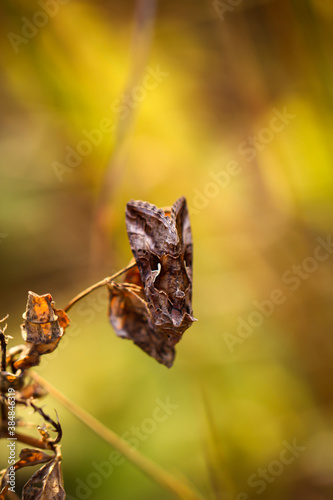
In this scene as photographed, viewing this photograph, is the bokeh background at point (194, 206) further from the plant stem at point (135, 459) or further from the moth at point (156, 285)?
the moth at point (156, 285)

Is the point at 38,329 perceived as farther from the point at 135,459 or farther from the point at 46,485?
the point at 135,459

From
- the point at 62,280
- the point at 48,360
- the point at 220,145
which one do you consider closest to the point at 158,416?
the point at 48,360

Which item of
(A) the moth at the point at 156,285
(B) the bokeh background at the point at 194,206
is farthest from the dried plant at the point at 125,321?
(B) the bokeh background at the point at 194,206

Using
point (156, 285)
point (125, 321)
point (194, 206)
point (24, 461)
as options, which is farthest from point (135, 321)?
point (194, 206)

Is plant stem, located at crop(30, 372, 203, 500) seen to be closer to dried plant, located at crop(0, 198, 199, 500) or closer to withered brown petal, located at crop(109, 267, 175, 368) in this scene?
dried plant, located at crop(0, 198, 199, 500)

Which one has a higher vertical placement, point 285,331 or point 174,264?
point 174,264

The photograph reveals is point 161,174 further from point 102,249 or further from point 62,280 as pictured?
point 62,280

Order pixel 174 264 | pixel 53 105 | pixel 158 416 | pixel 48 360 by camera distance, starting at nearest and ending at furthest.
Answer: pixel 174 264
pixel 158 416
pixel 48 360
pixel 53 105
